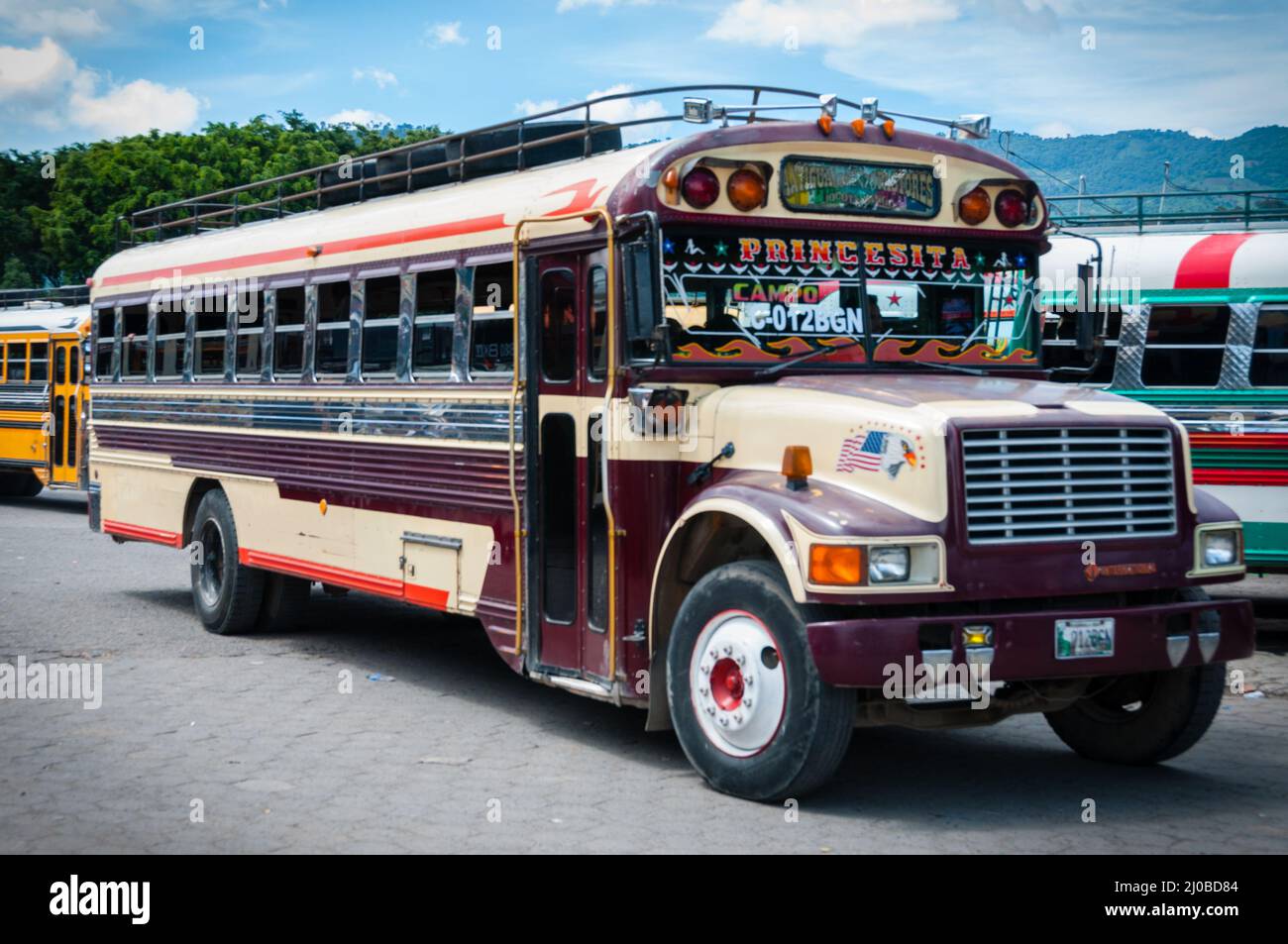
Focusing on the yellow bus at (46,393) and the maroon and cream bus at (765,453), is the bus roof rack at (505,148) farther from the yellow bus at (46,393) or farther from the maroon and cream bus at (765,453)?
the yellow bus at (46,393)

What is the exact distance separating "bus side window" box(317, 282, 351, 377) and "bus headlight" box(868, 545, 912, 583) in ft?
15.7

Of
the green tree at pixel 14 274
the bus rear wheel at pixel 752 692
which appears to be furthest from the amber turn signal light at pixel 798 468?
the green tree at pixel 14 274

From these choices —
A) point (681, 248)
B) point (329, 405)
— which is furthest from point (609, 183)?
point (329, 405)

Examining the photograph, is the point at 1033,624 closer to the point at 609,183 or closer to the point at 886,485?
the point at 886,485

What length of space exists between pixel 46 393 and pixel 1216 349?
54.8 ft

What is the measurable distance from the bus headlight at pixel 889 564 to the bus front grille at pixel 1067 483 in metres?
0.30

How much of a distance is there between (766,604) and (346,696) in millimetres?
3609

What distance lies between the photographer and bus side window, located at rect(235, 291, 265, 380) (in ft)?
36.6

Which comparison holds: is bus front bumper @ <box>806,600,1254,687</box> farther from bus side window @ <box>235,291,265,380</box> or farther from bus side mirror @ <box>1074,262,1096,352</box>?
bus side window @ <box>235,291,265,380</box>

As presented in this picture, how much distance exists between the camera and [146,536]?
1290 centimetres

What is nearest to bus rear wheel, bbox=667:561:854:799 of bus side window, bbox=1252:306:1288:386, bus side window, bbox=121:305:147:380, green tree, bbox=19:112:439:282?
bus side window, bbox=1252:306:1288:386

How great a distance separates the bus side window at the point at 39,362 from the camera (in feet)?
75.2

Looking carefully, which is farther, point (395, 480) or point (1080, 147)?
point (1080, 147)

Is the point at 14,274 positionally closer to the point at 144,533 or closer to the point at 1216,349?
the point at 144,533
